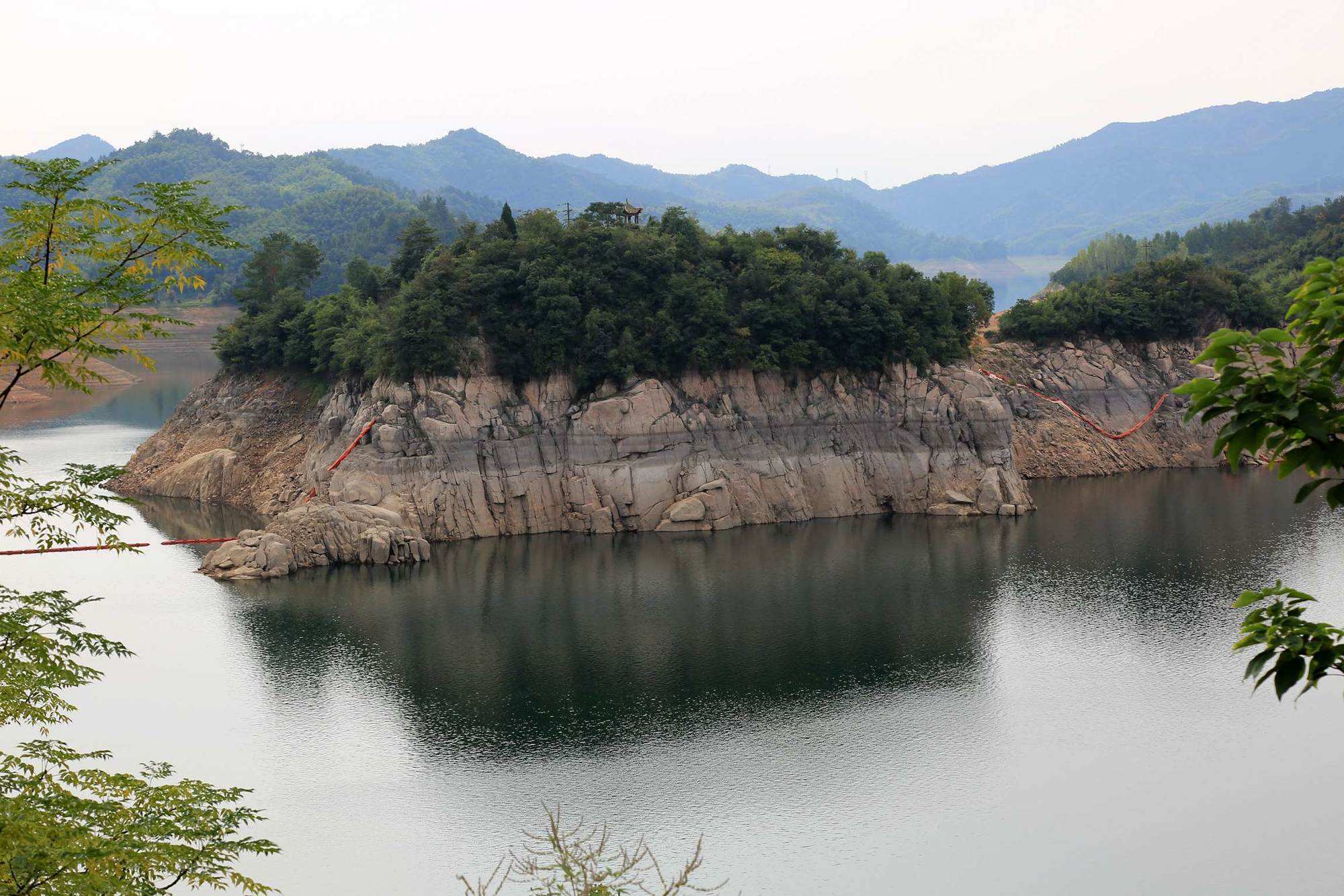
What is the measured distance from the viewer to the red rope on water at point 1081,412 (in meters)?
65.6

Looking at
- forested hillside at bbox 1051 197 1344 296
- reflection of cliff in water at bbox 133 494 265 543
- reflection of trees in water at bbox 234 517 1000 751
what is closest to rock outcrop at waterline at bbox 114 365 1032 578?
reflection of cliff in water at bbox 133 494 265 543

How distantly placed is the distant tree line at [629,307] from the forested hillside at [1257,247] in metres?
20.1

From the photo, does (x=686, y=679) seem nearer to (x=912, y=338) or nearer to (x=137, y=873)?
(x=137, y=873)

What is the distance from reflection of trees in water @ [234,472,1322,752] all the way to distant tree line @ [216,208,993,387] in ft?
25.1

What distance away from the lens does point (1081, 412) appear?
217 ft

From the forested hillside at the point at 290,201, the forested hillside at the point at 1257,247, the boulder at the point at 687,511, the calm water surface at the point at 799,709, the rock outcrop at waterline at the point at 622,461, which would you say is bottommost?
the calm water surface at the point at 799,709

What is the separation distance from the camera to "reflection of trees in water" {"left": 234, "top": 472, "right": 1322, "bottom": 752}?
31.3 metres

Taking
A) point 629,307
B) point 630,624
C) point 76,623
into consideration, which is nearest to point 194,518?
point 629,307

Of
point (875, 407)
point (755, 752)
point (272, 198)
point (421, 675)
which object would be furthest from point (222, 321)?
point (755, 752)

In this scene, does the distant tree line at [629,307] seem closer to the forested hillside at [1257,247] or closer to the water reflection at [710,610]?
the water reflection at [710,610]

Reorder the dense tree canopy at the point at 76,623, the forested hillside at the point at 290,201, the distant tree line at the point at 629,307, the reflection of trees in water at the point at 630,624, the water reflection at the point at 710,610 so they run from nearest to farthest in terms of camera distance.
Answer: the dense tree canopy at the point at 76,623
the reflection of trees in water at the point at 630,624
the water reflection at the point at 710,610
the distant tree line at the point at 629,307
the forested hillside at the point at 290,201

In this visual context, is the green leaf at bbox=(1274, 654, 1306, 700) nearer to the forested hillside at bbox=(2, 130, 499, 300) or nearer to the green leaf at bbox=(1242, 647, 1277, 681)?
the green leaf at bbox=(1242, 647, 1277, 681)

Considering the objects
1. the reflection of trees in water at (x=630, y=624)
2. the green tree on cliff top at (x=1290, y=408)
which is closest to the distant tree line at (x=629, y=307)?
the reflection of trees in water at (x=630, y=624)

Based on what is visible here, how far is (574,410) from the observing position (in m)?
51.6
